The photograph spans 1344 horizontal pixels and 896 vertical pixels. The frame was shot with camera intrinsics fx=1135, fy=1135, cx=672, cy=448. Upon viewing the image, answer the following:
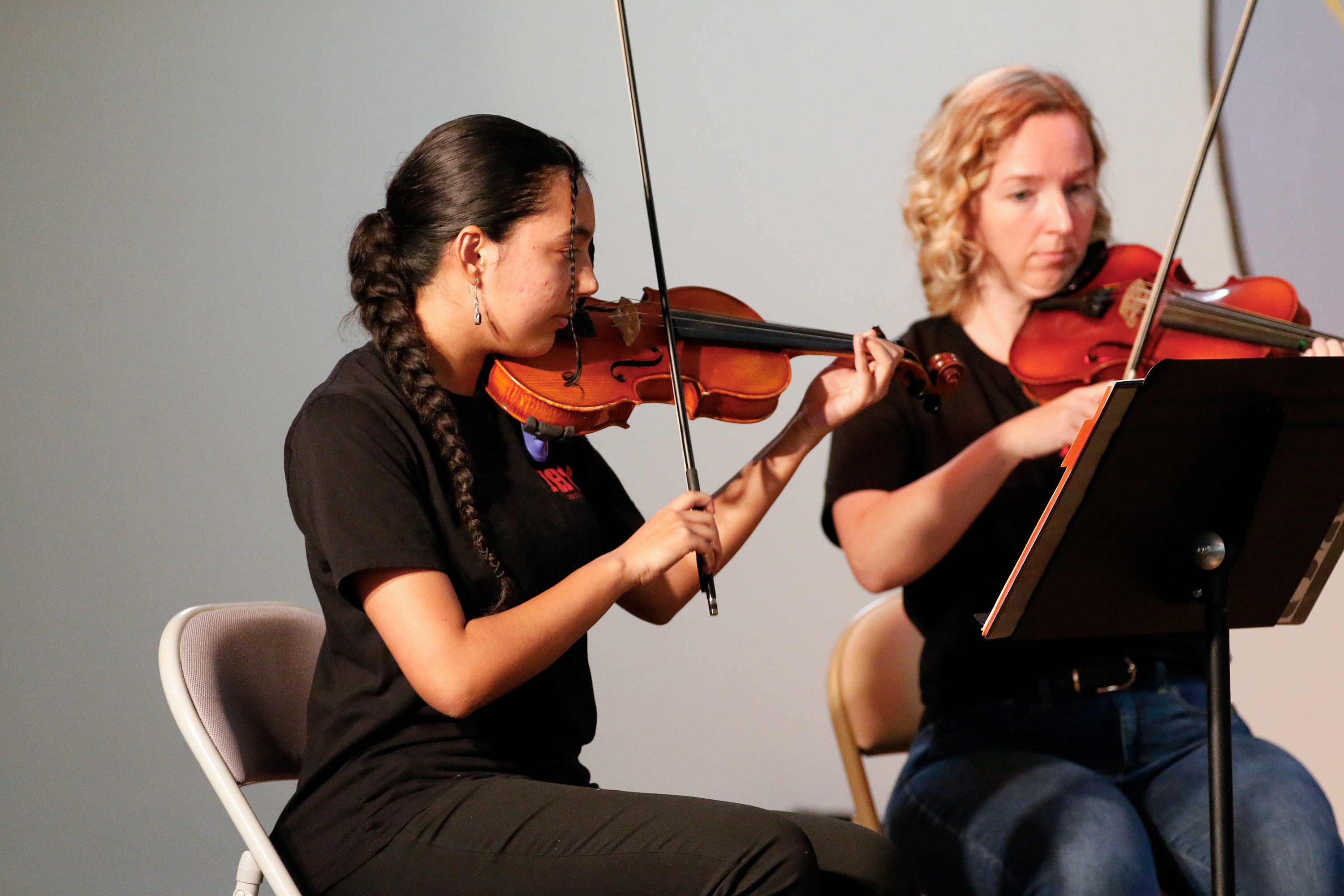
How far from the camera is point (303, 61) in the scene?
1775 mm

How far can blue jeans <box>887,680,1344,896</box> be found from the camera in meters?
1.06

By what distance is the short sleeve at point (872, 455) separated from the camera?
135cm

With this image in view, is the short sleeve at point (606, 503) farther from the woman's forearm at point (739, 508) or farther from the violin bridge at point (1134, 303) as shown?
the violin bridge at point (1134, 303)

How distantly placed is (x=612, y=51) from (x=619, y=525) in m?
1.03

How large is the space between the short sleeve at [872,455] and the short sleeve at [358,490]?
1.86 ft

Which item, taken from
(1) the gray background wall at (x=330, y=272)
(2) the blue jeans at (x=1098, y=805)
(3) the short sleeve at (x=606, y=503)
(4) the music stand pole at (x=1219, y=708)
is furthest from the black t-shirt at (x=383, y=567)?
→ (1) the gray background wall at (x=330, y=272)

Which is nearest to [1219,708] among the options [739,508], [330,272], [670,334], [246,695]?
[739,508]

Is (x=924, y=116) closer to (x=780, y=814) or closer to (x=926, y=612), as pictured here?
(x=926, y=612)

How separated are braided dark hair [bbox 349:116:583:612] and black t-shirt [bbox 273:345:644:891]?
0.06 ft

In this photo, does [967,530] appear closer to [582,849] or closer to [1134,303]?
[1134,303]

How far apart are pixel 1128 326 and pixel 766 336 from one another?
49cm

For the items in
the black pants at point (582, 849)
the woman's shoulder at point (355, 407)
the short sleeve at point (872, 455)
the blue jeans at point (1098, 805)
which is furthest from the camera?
the short sleeve at point (872, 455)

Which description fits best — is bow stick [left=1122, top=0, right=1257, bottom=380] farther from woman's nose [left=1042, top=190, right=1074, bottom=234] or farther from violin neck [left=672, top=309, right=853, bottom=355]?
violin neck [left=672, top=309, right=853, bottom=355]

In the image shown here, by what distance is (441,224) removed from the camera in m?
1.06
